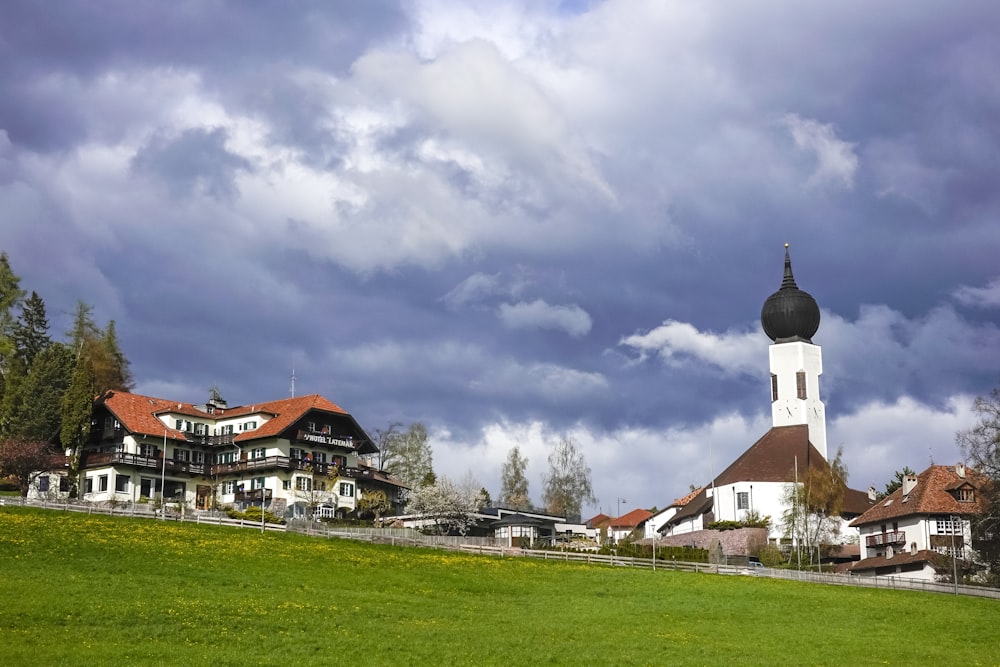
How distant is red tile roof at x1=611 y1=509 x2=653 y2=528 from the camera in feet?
540

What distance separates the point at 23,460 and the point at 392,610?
55.3 meters

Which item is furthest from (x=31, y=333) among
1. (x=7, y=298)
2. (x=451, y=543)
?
(x=451, y=543)

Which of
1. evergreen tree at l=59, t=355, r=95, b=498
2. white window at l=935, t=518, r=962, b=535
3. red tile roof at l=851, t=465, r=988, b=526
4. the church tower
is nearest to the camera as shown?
white window at l=935, t=518, r=962, b=535

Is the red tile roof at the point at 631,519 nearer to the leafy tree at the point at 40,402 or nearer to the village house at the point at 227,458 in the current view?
the village house at the point at 227,458

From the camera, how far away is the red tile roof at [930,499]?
9050cm

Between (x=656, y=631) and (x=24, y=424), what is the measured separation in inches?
2749

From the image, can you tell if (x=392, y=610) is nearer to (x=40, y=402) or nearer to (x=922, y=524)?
(x=922, y=524)

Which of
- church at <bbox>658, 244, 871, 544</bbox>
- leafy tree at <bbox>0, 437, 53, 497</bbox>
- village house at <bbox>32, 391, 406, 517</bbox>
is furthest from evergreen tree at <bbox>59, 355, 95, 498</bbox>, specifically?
church at <bbox>658, 244, 871, 544</bbox>

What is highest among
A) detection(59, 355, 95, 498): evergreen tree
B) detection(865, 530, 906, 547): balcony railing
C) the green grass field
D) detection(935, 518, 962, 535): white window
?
detection(59, 355, 95, 498): evergreen tree

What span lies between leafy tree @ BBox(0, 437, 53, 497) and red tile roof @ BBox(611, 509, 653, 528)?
283ft

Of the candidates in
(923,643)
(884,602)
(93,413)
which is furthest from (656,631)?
(93,413)

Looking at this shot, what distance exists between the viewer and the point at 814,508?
102625 millimetres

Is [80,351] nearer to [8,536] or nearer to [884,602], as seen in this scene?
[8,536]

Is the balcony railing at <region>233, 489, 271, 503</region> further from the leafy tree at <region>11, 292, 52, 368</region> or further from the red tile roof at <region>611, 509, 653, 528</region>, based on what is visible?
the red tile roof at <region>611, 509, 653, 528</region>
